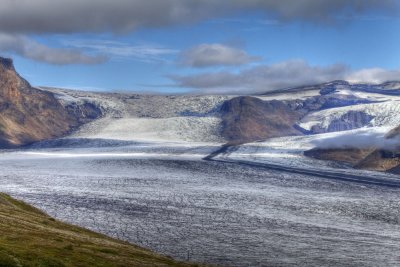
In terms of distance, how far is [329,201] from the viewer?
10612cm

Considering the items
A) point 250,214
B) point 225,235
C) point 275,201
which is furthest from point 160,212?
point 275,201

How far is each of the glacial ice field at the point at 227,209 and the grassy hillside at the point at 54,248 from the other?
7.99 m

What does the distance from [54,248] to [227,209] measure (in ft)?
159

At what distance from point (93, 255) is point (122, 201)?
5005 cm

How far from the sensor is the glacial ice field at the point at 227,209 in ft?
195

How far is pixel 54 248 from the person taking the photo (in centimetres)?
4309

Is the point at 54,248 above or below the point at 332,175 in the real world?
above

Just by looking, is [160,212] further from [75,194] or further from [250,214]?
[75,194]

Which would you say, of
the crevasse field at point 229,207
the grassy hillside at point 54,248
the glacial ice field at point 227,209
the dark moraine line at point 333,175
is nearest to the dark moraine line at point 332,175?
the dark moraine line at point 333,175

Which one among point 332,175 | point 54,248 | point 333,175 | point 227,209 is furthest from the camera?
point 333,175

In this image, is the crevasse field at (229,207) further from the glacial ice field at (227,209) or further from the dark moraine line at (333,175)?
the dark moraine line at (333,175)

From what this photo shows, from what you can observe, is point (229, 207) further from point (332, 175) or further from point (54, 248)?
point (332, 175)

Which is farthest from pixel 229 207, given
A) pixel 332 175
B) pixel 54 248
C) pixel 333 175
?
pixel 333 175

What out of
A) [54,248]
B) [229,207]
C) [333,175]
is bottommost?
[229,207]
